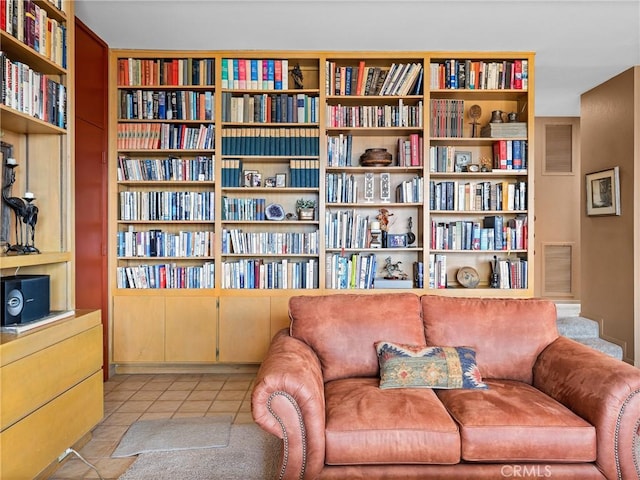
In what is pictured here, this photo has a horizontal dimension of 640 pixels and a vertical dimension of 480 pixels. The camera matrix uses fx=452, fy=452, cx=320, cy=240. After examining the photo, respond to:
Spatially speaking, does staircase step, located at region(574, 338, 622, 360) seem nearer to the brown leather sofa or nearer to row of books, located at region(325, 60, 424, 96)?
the brown leather sofa

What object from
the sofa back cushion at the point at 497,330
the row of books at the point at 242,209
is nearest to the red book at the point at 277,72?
the row of books at the point at 242,209

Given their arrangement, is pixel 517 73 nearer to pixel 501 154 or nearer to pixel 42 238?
pixel 501 154

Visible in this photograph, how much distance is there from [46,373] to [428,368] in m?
1.87

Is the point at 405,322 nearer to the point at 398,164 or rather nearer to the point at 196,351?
the point at 398,164

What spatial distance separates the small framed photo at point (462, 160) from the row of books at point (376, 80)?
26.8 inches

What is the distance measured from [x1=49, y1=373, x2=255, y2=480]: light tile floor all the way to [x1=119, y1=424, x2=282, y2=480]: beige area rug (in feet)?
0.45

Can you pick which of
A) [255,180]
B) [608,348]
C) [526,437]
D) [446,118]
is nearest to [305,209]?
[255,180]

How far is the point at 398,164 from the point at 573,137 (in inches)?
149

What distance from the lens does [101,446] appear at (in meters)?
2.63

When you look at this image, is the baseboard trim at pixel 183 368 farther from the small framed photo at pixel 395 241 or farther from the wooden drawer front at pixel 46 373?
the small framed photo at pixel 395 241

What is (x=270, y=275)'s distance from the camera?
401 centimetres

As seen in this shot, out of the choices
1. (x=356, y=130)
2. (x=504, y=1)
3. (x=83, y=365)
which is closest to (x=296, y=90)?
(x=356, y=130)

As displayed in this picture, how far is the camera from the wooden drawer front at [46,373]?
1.89 meters

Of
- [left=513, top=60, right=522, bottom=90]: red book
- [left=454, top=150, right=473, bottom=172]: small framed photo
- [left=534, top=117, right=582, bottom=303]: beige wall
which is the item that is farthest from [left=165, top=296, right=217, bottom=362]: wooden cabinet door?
[left=534, top=117, right=582, bottom=303]: beige wall
